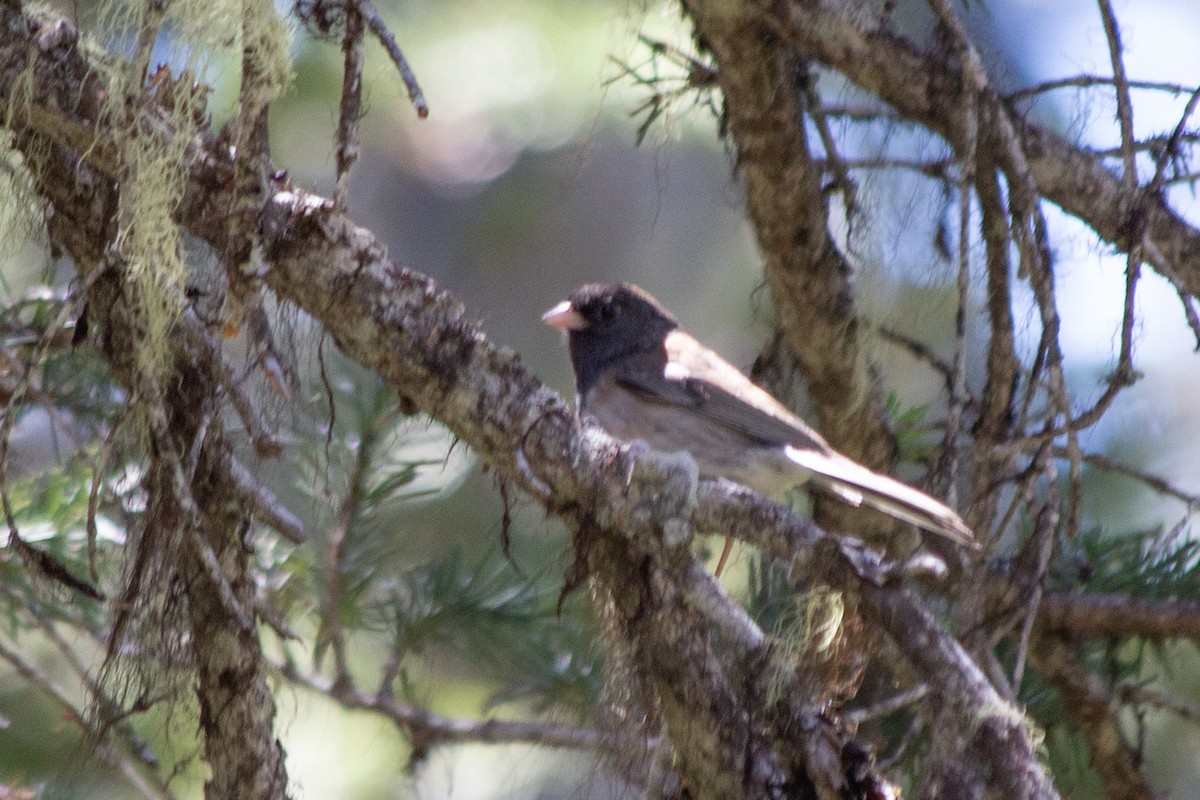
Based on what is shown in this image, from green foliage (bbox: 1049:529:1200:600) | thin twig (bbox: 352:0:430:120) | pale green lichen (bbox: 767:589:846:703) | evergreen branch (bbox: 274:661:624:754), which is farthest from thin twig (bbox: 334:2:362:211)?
green foliage (bbox: 1049:529:1200:600)

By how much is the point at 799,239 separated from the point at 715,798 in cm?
146

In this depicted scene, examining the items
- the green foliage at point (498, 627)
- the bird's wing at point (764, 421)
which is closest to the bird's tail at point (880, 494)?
the bird's wing at point (764, 421)

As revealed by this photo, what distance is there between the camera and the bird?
2.85 meters

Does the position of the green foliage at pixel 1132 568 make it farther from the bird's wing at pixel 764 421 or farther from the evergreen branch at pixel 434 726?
the evergreen branch at pixel 434 726

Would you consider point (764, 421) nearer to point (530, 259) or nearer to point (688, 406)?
point (688, 406)

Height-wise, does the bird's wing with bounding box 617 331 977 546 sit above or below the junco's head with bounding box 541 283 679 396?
below

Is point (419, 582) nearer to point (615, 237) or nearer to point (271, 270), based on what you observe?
point (271, 270)

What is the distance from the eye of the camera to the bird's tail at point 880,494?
2.23m

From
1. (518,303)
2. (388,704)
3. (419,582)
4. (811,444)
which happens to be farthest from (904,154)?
(518,303)

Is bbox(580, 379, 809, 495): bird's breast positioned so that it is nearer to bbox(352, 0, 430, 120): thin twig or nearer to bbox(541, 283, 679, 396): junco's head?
bbox(541, 283, 679, 396): junco's head

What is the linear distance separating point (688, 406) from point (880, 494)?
A: 832 mm

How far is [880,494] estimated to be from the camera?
8.38 feet

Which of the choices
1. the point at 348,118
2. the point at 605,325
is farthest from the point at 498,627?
the point at 348,118

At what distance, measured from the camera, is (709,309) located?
5707 millimetres
